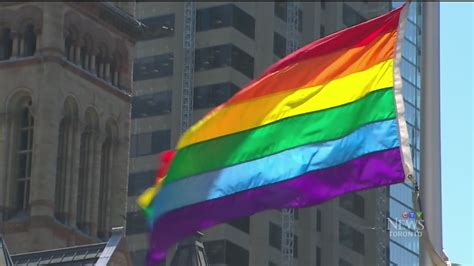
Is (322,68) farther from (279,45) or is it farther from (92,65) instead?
(279,45)

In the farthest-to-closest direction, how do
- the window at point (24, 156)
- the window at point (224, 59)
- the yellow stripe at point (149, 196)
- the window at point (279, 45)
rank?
1. the window at point (279, 45)
2. the window at point (224, 59)
3. the window at point (24, 156)
4. the yellow stripe at point (149, 196)

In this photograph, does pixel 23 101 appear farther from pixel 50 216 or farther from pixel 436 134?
pixel 436 134

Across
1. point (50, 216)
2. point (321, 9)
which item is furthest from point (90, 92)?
point (321, 9)

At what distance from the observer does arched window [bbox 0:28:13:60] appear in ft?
288

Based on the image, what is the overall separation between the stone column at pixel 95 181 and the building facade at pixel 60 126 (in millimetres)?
52

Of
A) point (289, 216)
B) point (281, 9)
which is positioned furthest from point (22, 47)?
point (281, 9)

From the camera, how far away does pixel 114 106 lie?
296 feet

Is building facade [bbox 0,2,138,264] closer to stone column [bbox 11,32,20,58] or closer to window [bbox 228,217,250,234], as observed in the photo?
stone column [bbox 11,32,20,58]

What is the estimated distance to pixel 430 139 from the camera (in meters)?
21.3

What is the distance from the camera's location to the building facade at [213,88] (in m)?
102

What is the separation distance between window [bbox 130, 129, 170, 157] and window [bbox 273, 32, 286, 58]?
9.17m

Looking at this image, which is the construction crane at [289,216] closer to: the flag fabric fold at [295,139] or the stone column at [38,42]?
the stone column at [38,42]

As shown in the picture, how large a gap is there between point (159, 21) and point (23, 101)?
21297 mm

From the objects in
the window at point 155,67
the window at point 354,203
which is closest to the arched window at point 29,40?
the window at point 155,67
